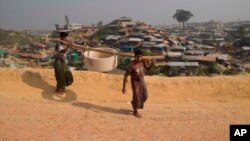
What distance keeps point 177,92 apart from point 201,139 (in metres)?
3.33

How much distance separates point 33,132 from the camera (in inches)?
209

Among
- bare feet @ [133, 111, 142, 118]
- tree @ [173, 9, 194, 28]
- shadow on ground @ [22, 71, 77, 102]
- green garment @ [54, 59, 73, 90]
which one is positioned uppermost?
tree @ [173, 9, 194, 28]

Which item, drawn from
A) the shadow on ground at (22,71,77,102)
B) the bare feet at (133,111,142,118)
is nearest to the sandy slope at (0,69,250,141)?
the shadow on ground at (22,71,77,102)

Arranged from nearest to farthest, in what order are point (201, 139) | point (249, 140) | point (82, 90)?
point (249, 140) < point (201, 139) < point (82, 90)

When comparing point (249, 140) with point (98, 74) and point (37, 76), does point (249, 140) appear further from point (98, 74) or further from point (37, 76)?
point (37, 76)

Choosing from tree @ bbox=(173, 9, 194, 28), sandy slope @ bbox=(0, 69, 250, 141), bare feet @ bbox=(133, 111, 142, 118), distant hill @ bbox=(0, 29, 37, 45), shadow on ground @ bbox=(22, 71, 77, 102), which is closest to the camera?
sandy slope @ bbox=(0, 69, 250, 141)

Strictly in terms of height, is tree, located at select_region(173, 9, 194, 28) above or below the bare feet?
above

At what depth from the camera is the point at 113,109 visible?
6.88m

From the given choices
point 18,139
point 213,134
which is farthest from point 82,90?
point 213,134

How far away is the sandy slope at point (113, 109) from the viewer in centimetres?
537

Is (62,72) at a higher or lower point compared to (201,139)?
higher

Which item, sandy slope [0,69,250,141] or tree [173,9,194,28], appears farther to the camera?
tree [173,9,194,28]

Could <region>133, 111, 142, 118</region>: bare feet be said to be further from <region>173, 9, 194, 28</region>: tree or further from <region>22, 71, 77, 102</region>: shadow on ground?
<region>173, 9, 194, 28</region>: tree

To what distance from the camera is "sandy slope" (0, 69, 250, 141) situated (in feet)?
17.6
